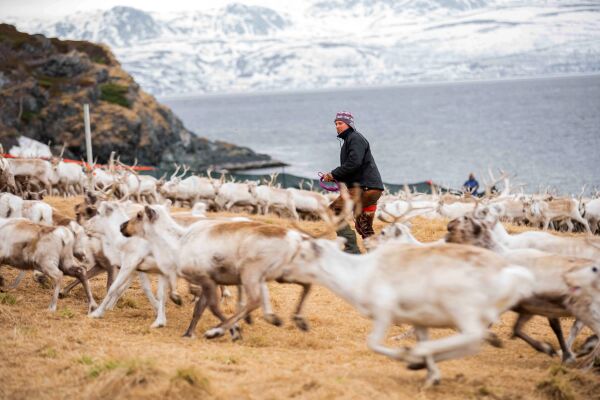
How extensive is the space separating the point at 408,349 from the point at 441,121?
119m

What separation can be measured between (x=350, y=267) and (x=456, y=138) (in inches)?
3487

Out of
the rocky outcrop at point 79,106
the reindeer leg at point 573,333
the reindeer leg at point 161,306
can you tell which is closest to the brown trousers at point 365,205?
the reindeer leg at point 161,306

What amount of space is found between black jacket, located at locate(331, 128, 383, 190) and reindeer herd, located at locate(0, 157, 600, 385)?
1742 mm

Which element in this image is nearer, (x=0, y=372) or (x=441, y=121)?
(x=0, y=372)

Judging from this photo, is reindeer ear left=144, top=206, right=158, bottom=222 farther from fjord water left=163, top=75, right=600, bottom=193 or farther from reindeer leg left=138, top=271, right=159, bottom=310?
fjord water left=163, top=75, right=600, bottom=193

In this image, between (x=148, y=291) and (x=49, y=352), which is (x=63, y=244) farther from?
(x=49, y=352)

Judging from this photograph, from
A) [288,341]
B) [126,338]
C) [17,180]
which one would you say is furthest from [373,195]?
[17,180]

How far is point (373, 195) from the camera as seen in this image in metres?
12.0

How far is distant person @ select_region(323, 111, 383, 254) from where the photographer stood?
11758 millimetres

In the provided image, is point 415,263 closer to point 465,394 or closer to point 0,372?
point 465,394

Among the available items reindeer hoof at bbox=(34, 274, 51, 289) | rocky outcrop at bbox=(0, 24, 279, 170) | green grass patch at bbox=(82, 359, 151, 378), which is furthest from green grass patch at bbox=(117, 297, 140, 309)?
rocky outcrop at bbox=(0, 24, 279, 170)

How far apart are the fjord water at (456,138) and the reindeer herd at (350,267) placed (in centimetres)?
3963

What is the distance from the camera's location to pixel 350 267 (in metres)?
7.30

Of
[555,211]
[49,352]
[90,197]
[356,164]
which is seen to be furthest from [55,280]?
[555,211]
